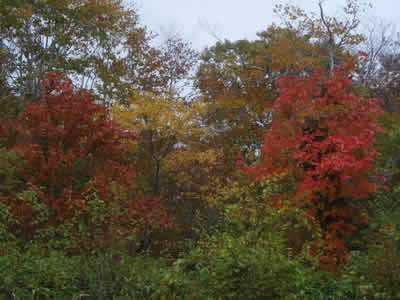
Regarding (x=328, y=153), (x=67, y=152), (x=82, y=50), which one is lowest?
(x=67, y=152)

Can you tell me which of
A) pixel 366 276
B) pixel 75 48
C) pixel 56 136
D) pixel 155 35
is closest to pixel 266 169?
pixel 366 276

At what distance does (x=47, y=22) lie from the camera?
595 inches

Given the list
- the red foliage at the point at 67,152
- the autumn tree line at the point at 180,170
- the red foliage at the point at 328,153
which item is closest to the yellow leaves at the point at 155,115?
the autumn tree line at the point at 180,170

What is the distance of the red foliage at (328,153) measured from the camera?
24.9 feet

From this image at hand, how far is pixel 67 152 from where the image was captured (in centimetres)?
841

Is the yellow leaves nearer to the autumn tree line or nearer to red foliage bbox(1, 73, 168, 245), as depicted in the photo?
the autumn tree line

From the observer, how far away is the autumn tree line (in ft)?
16.4

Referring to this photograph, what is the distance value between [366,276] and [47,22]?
1516 centimetres

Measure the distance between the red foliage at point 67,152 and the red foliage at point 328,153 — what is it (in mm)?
3425

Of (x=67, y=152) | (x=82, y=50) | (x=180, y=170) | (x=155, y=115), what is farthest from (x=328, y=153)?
(x=82, y=50)

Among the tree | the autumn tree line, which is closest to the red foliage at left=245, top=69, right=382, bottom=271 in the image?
the autumn tree line

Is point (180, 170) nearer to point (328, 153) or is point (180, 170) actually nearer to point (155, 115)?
point (155, 115)

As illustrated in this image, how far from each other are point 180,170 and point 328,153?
7.35 metres

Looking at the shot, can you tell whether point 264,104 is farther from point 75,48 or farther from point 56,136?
point 56,136
